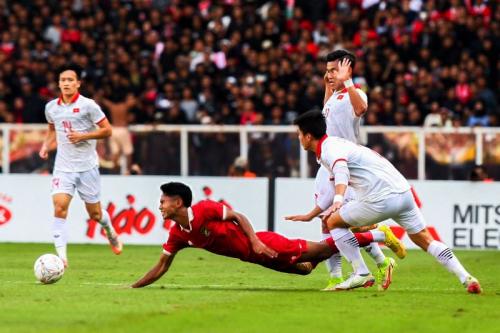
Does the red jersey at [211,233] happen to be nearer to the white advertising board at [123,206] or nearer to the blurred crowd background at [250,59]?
the white advertising board at [123,206]

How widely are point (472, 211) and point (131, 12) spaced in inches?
474

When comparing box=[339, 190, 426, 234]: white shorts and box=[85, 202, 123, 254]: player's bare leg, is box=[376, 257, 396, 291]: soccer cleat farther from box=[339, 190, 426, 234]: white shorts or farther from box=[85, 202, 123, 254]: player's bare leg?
box=[85, 202, 123, 254]: player's bare leg

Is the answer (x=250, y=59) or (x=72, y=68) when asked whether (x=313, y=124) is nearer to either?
(x=72, y=68)

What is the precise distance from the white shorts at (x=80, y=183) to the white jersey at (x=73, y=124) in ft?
0.22

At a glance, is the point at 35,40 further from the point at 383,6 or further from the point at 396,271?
the point at 396,271

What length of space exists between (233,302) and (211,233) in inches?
42.5

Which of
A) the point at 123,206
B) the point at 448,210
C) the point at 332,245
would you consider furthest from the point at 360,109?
the point at 123,206

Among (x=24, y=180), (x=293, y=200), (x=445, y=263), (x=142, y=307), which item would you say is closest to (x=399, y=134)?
(x=293, y=200)

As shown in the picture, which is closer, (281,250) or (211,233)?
(211,233)

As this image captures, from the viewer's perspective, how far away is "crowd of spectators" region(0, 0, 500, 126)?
2638cm

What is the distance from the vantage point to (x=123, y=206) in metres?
22.3

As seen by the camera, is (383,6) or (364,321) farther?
(383,6)

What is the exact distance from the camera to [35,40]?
30.5 metres

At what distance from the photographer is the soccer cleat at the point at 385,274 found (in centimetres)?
1349
